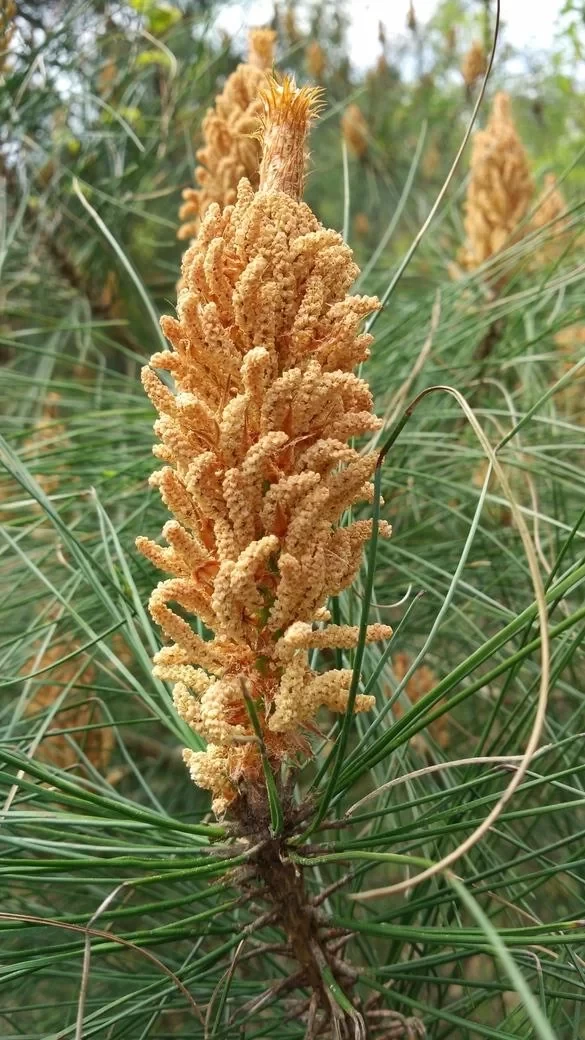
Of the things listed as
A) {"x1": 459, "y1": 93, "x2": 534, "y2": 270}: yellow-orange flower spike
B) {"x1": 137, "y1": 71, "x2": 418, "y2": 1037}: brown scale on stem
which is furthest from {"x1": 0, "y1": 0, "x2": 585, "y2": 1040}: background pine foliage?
{"x1": 459, "y1": 93, "x2": 534, "y2": 270}: yellow-orange flower spike

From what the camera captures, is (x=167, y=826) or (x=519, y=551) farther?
(x=519, y=551)

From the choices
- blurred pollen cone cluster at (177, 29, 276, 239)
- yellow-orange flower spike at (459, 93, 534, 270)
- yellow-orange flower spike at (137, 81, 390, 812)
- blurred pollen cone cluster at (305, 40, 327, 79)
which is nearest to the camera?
yellow-orange flower spike at (137, 81, 390, 812)

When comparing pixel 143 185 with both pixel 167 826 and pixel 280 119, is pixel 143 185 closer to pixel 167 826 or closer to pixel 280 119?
pixel 280 119

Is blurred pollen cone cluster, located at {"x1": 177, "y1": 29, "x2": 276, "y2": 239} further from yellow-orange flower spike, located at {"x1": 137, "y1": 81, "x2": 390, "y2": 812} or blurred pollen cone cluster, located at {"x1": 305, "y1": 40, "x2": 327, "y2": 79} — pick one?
blurred pollen cone cluster, located at {"x1": 305, "y1": 40, "x2": 327, "y2": 79}

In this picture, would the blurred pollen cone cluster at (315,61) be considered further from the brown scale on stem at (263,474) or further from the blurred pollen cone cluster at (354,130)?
the brown scale on stem at (263,474)

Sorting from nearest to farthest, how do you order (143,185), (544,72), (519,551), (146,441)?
1. (519,551)
2. (146,441)
3. (143,185)
4. (544,72)

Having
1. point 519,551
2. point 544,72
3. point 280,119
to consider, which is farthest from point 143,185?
point 544,72
